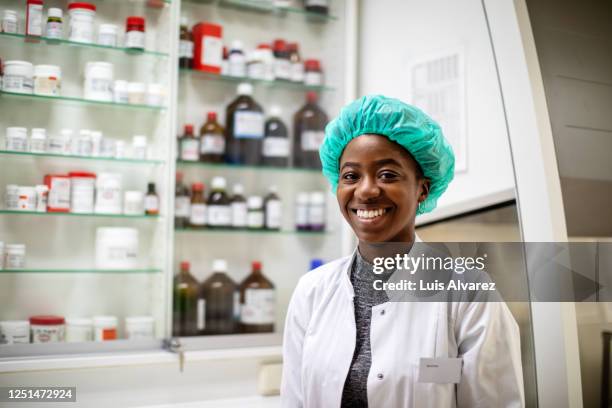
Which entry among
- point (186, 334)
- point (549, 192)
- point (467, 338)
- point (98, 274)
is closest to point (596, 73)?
point (549, 192)

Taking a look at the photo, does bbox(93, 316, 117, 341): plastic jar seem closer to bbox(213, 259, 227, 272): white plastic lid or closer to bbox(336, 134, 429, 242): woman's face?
bbox(213, 259, 227, 272): white plastic lid

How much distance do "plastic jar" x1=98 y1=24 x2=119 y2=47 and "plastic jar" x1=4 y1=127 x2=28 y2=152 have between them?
41 cm

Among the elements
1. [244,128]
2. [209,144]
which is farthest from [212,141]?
[244,128]

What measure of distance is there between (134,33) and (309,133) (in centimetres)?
76

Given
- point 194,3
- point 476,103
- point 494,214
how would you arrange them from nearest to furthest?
point 494,214 → point 476,103 → point 194,3

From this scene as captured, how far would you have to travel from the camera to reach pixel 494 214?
1471 mm

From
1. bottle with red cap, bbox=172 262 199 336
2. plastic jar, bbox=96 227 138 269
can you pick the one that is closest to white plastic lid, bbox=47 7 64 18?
plastic jar, bbox=96 227 138 269

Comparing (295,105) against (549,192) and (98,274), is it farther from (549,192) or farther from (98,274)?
(549,192)

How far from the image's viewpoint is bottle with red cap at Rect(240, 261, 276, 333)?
2.18 m

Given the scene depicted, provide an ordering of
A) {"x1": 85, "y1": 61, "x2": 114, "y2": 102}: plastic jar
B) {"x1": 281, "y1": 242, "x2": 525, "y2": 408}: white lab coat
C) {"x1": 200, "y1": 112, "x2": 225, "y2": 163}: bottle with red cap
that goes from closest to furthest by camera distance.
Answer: {"x1": 281, "y1": 242, "x2": 525, "y2": 408}: white lab coat, {"x1": 85, "y1": 61, "x2": 114, "y2": 102}: plastic jar, {"x1": 200, "y1": 112, "x2": 225, "y2": 163}: bottle with red cap

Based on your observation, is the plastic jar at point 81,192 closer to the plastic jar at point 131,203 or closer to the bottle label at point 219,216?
the plastic jar at point 131,203

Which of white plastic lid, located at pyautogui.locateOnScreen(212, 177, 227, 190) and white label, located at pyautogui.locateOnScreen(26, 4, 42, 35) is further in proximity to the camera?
white plastic lid, located at pyautogui.locateOnScreen(212, 177, 227, 190)

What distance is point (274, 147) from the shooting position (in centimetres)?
234

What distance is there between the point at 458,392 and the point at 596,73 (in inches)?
25.6
